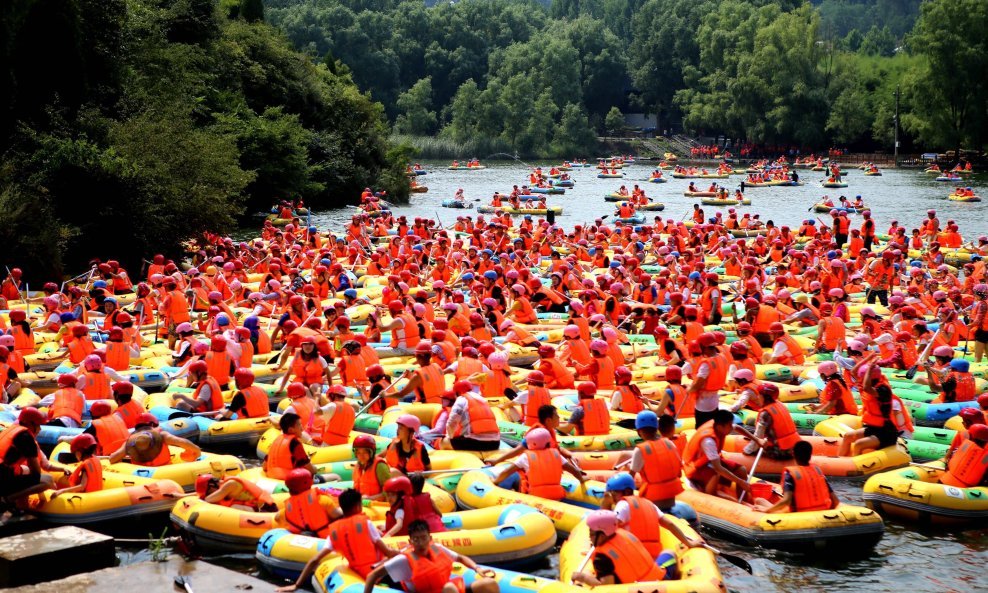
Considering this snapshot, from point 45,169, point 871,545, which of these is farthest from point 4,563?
point 45,169

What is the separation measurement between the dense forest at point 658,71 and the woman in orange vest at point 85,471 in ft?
233

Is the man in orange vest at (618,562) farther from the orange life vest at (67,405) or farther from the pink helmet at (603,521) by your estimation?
the orange life vest at (67,405)

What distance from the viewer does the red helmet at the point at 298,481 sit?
11.2 metres

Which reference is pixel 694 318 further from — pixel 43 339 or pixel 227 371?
pixel 43 339

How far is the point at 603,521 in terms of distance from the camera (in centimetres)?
962

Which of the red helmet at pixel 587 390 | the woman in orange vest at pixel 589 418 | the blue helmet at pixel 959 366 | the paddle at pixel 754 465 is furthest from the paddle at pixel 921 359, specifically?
the red helmet at pixel 587 390

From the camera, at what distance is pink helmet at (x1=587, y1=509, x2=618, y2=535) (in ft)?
31.6

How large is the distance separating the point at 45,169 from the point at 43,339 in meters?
9.81

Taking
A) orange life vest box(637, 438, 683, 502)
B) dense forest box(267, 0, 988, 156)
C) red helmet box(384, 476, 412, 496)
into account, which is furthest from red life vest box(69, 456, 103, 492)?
dense forest box(267, 0, 988, 156)

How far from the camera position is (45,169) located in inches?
1164

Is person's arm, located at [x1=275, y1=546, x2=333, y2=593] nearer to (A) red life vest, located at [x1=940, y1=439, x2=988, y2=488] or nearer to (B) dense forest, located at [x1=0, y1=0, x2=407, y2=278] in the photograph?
(A) red life vest, located at [x1=940, y1=439, x2=988, y2=488]

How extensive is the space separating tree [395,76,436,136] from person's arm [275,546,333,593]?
9930cm

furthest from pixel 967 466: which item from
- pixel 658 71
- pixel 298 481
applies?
pixel 658 71

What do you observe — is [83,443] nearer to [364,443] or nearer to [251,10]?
[364,443]
